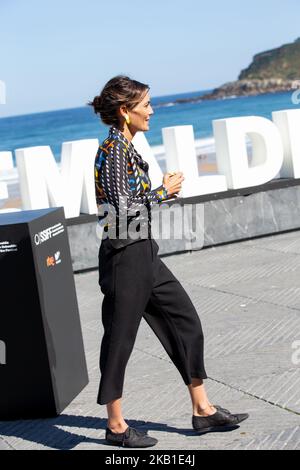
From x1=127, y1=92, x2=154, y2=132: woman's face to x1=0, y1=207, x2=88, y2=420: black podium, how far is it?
921 mm

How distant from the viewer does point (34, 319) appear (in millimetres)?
5199

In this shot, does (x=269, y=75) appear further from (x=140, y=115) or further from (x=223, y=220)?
(x=140, y=115)

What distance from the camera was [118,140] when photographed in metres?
4.51

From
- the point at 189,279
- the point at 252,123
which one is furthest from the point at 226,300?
the point at 252,123

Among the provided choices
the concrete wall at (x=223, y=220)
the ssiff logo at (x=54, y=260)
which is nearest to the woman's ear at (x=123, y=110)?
the ssiff logo at (x=54, y=260)

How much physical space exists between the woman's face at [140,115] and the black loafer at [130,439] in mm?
1637

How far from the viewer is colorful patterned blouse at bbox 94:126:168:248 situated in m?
4.44

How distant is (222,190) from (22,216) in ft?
18.7

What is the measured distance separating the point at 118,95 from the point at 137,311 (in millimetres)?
1151

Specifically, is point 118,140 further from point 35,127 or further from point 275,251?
point 35,127

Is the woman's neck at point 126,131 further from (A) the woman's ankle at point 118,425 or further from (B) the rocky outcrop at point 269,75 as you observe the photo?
(B) the rocky outcrop at point 269,75

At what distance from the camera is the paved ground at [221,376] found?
486 cm

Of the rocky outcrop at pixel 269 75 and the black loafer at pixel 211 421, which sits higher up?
the rocky outcrop at pixel 269 75

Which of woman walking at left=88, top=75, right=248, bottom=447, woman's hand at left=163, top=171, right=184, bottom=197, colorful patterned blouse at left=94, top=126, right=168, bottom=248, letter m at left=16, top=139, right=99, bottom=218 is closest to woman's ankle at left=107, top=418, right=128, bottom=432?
woman walking at left=88, top=75, right=248, bottom=447
